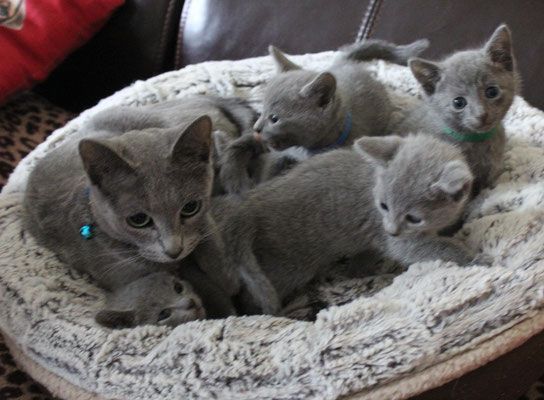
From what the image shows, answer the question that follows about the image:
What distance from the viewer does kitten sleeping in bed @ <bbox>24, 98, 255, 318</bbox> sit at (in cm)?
113

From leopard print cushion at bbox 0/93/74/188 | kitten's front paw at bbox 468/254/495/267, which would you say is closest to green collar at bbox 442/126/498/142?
kitten's front paw at bbox 468/254/495/267

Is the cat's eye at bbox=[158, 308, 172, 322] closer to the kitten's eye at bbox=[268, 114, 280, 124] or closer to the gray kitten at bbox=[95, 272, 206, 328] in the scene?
the gray kitten at bbox=[95, 272, 206, 328]

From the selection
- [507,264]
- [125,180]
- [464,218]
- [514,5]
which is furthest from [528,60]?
[125,180]

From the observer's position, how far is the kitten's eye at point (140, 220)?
116 centimetres

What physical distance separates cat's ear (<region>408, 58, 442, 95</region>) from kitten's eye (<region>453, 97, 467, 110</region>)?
86 millimetres

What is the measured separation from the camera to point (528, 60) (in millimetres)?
1716

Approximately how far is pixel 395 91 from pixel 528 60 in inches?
15.3

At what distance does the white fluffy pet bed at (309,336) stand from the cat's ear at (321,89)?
49 centimetres

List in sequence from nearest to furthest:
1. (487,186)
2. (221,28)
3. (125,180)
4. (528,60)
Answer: (125,180)
(487,186)
(528,60)
(221,28)

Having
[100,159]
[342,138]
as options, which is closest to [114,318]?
[100,159]

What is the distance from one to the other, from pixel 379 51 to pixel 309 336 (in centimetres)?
107

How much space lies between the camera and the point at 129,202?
3.72ft

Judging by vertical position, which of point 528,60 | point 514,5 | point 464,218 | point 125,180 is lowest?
point 464,218

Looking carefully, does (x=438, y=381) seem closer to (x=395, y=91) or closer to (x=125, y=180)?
(x=125, y=180)
